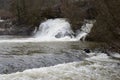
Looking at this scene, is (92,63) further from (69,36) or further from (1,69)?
(69,36)

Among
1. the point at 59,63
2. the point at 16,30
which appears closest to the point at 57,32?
the point at 16,30

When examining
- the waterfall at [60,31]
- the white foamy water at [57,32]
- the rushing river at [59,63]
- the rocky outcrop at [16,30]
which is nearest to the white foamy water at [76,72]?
the rushing river at [59,63]

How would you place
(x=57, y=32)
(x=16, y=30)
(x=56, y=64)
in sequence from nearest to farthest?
(x=56, y=64)
(x=57, y=32)
(x=16, y=30)

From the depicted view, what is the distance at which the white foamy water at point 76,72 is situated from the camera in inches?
427

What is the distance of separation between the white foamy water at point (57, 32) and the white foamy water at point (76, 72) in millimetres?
8198

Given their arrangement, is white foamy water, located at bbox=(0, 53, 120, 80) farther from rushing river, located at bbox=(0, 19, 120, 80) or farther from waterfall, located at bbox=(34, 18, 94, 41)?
waterfall, located at bbox=(34, 18, 94, 41)

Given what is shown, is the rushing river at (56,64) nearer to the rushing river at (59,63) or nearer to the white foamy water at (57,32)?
the rushing river at (59,63)

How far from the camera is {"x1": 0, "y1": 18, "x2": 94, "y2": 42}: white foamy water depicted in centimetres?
2177

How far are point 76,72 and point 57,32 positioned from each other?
Answer: 12009 mm

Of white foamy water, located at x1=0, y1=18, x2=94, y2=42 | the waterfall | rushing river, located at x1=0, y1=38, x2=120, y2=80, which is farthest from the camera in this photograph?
the waterfall

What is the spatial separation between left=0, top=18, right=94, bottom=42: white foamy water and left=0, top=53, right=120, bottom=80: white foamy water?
8.20 metres

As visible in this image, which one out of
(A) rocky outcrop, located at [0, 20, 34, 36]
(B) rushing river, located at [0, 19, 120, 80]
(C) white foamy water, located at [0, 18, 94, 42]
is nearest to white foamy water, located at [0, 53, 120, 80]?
(B) rushing river, located at [0, 19, 120, 80]

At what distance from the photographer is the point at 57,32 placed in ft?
76.8

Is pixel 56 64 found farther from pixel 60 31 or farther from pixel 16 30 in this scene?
pixel 16 30
